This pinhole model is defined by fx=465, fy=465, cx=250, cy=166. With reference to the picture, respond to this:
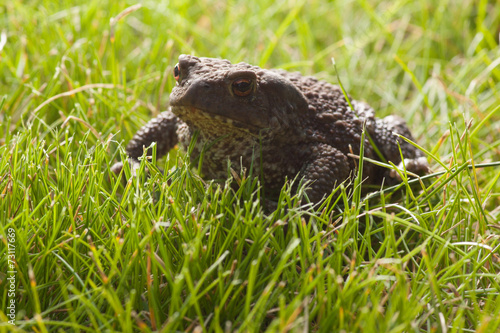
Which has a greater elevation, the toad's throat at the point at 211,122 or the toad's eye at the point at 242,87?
the toad's eye at the point at 242,87

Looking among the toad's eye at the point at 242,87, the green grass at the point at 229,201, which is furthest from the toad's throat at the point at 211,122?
the green grass at the point at 229,201

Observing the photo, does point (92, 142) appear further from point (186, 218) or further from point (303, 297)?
point (303, 297)

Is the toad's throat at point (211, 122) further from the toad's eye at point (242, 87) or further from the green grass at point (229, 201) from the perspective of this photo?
the green grass at point (229, 201)

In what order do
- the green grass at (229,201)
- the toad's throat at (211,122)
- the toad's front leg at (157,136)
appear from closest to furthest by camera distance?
1. the green grass at (229,201)
2. the toad's throat at (211,122)
3. the toad's front leg at (157,136)

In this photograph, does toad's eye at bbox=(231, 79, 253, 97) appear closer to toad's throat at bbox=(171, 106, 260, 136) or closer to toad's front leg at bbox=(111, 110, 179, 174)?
toad's throat at bbox=(171, 106, 260, 136)

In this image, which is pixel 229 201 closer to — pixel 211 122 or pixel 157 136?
pixel 211 122

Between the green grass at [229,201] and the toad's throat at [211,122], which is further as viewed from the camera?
the toad's throat at [211,122]

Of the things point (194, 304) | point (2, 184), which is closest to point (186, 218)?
point (194, 304)
